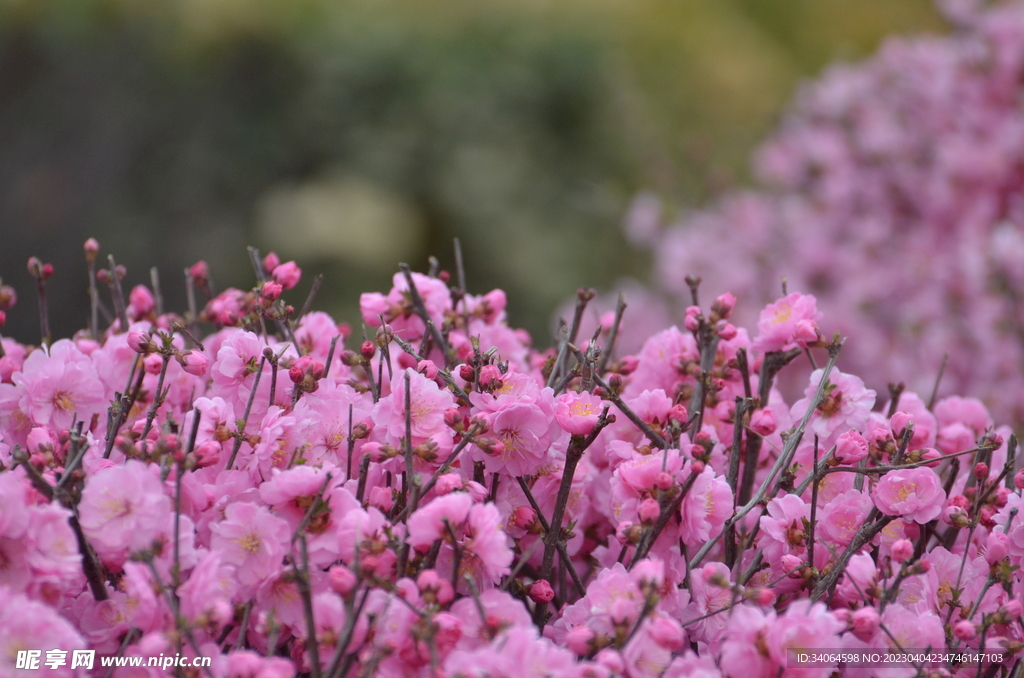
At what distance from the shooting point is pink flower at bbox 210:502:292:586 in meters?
1.11

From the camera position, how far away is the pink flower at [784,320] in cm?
143

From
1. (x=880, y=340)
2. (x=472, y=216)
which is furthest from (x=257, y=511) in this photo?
(x=472, y=216)

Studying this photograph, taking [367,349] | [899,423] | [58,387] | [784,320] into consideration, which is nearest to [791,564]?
[899,423]

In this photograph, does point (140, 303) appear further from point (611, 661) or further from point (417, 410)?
point (611, 661)

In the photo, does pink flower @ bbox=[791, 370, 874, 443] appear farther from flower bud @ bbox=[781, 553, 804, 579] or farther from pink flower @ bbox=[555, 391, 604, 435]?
pink flower @ bbox=[555, 391, 604, 435]

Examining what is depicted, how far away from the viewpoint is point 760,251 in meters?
4.25

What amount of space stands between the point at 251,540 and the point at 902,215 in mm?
3698

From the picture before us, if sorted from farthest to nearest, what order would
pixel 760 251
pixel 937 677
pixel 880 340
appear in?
pixel 760 251
pixel 880 340
pixel 937 677

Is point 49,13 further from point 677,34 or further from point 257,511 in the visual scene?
point 257,511

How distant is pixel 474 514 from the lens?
110cm

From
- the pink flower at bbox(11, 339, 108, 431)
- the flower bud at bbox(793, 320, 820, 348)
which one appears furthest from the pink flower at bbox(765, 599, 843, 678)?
the pink flower at bbox(11, 339, 108, 431)

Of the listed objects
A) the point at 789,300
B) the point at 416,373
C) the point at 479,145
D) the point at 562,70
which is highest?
the point at 562,70

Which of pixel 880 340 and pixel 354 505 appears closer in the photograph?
pixel 354 505

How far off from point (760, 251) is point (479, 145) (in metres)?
2.28
